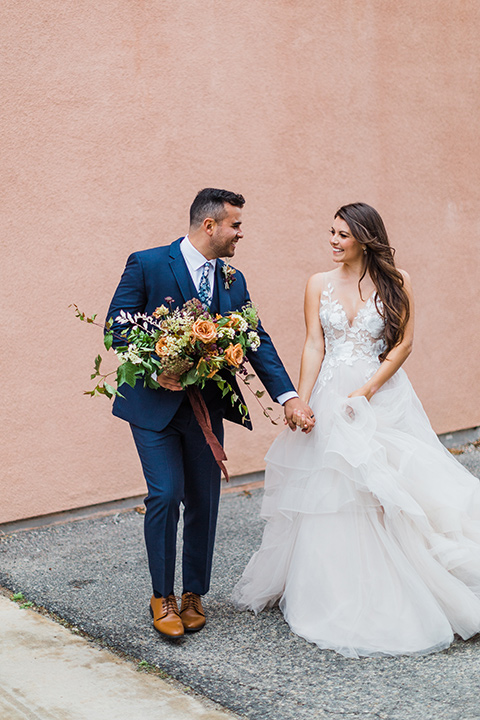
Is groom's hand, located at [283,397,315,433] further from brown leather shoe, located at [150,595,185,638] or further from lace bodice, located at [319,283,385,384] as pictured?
brown leather shoe, located at [150,595,185,638]

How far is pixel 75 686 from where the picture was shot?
3508 mm

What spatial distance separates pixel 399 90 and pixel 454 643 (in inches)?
204

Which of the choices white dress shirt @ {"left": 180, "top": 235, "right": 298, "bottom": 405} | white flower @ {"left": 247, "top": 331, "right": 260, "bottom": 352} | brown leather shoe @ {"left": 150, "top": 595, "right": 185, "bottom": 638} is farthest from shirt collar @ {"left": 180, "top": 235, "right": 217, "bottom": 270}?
brown leather shoe @ {"left": 150, "top": 595, "right": 185, "bottom": 638}

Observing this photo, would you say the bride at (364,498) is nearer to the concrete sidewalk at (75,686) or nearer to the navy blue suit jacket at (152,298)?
the navy blue suit jacket at (152,298)

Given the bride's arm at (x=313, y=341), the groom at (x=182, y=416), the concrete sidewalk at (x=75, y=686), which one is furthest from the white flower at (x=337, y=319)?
the concrete sidewalk at (x=75, y=686)

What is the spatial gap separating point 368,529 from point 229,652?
2.78 feet

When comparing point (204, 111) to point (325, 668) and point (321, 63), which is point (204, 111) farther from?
point (325, 668)

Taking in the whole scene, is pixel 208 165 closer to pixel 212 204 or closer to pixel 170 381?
pixel 212 204

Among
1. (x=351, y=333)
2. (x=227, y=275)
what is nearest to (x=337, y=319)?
(x=351, y=333)

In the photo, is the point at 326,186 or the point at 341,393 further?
the point at 326,186

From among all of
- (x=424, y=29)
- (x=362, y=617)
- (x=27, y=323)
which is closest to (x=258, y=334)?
(x=362, y=617)

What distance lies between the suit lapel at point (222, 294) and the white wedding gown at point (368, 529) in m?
0.58

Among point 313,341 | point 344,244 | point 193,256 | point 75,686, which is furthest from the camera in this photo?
point 313,341

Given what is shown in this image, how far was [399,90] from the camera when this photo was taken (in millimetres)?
7535
